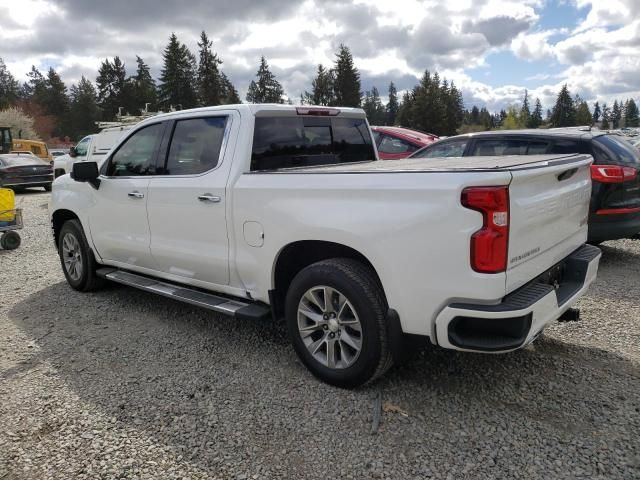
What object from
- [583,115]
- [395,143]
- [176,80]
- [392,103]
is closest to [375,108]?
[392,103]

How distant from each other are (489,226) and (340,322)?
3.88ft

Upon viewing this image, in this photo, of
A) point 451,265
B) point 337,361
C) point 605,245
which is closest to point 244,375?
point 337,361

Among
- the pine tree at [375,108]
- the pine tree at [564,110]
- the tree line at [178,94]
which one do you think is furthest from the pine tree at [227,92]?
the pine tree at [564,110]

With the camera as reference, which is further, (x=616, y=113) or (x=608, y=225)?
(x=616, y=113)

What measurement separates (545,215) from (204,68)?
7477 cm

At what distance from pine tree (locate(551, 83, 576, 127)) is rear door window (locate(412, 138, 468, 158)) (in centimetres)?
9927

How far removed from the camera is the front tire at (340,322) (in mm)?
3049

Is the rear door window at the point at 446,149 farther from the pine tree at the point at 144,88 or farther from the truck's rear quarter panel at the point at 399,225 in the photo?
the pine tree at the point at 144,88

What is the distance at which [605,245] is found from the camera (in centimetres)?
718

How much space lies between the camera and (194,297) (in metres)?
4.10

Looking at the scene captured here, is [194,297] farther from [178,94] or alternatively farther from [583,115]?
[583,115]

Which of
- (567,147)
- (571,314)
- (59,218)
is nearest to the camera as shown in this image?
(571,314)

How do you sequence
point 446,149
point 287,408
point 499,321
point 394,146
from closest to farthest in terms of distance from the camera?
1. point 499,321
2. point 287,408
3. point 446,149
4. point 394,146

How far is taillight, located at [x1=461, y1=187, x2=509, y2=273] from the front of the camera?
253 cm
